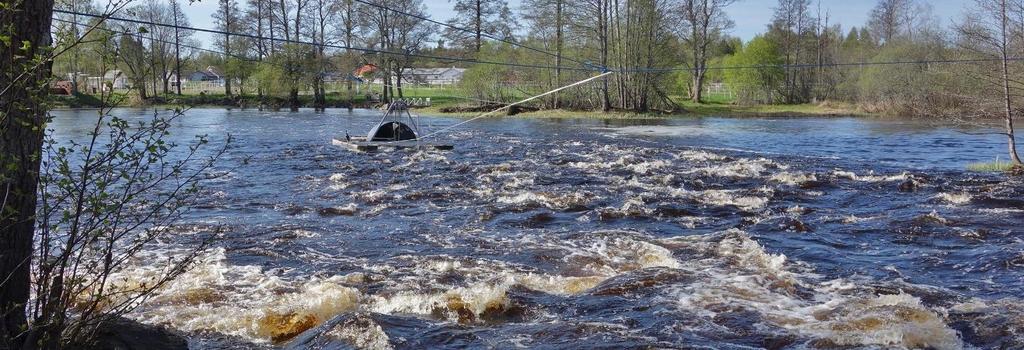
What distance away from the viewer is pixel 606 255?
1101 centimetres

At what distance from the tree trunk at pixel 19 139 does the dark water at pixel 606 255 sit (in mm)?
2666

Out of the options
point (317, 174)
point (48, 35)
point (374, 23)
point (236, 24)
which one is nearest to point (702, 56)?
point (374, 23)

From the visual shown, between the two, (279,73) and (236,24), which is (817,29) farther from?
(236,24)

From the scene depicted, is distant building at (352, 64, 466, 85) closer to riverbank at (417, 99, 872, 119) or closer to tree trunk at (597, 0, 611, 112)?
riverbank at (417, 99, 872, 119)

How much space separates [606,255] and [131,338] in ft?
21.7

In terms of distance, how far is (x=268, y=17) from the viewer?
2795 inches

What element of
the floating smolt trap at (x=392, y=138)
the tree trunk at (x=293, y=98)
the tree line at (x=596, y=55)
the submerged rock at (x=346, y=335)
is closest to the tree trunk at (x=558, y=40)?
the tree line at (x=596, y=55)

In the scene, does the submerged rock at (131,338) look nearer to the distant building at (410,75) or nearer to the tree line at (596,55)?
the tree line at (596,55)

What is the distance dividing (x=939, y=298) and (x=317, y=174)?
15.0 meters

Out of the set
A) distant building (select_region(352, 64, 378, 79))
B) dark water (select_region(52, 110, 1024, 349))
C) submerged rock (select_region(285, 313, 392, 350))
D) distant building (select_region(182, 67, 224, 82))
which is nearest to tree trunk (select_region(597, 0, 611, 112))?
distant building (select_region(352, 64, 378, 79))

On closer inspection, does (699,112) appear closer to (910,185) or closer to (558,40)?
(558,40)

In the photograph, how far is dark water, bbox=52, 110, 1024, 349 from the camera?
299 inches

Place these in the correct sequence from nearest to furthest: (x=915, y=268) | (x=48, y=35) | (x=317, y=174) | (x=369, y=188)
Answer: (x=48, y=35) → (x=915, y=268) → (x=369, y=188) → (x=317, y=174)

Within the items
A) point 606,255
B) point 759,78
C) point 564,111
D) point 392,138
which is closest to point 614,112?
point 564,111
